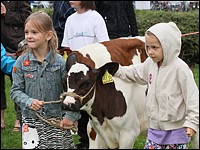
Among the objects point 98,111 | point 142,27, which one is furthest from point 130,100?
point 142,27

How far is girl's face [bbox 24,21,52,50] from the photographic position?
406 cm

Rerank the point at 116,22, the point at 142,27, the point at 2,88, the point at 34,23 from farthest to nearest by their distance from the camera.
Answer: the point at 142,27 → the point at 2,88 → the point at 116,22 → the point at 34,23

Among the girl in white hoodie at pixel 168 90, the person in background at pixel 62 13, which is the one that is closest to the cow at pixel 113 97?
the girl in white hoodie at pixel 168 90

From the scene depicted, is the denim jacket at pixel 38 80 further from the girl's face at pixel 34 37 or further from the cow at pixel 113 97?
the cow at pixel 113 97

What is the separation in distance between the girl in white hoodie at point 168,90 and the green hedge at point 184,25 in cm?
893

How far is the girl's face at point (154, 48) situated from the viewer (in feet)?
12.9

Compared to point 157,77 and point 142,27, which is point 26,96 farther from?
point 142,27

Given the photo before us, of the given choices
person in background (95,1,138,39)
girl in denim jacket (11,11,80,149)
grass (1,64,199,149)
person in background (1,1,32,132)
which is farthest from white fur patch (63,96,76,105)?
person in background (1,1,32,132)

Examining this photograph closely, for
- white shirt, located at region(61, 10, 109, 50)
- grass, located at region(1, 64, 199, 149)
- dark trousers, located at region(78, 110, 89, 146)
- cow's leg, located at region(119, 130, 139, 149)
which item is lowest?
grass, located at region(1, 64, 199, 149)

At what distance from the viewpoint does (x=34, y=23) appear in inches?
161

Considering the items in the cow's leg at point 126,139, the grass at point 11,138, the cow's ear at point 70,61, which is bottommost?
the grass at point 11,138

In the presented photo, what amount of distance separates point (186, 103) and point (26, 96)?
1.15 meters

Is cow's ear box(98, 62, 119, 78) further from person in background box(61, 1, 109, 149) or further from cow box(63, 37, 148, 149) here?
person in background box(61, 1, 109, 149)

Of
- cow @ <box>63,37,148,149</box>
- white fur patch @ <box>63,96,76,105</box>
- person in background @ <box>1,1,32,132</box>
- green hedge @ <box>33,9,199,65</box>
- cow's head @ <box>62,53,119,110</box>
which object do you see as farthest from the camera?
green hedge @ <box>33,9,199,65</box>
